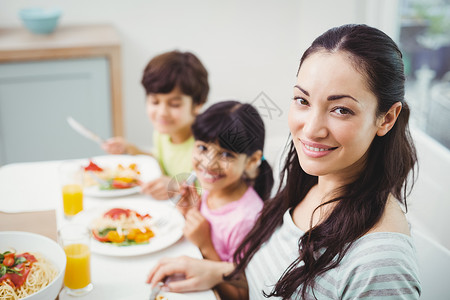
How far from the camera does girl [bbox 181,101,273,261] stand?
149 cm

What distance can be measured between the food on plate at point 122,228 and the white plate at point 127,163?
0.15m

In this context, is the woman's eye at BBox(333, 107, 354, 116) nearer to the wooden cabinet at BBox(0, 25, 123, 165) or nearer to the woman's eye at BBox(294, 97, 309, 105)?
the woman's eye at BBox(294, 97, 309, 105)

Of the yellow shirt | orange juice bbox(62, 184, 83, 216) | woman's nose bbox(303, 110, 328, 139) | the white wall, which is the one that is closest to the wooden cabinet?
the white wall

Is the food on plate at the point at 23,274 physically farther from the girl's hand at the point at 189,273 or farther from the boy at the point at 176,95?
the boy at the point at 176,95

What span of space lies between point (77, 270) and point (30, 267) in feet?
0.32

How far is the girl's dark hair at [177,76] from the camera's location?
2.01m

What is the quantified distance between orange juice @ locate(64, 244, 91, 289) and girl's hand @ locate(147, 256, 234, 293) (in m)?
0.14

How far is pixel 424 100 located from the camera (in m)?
2.46

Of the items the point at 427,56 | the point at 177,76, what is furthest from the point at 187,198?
the point at 427,56

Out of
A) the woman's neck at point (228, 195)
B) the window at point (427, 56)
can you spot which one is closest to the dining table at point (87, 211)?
the woman's neck at point (228, 195)

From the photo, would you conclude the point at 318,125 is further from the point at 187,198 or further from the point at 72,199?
the point at 72,199

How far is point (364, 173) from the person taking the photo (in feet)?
3.60

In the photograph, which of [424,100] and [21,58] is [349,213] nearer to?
[424,100]

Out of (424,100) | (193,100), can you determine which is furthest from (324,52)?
(424,100)
